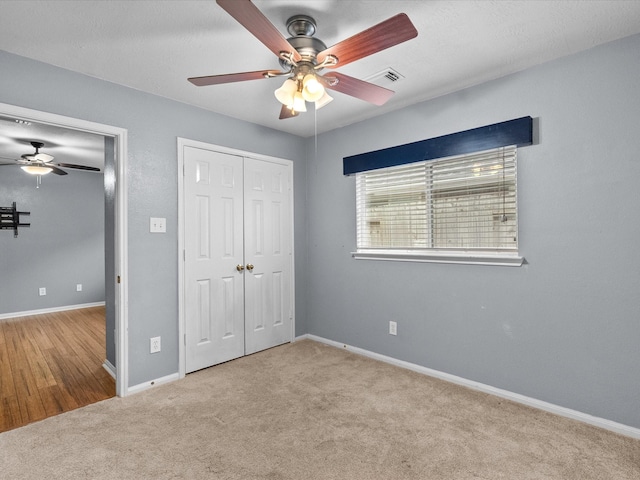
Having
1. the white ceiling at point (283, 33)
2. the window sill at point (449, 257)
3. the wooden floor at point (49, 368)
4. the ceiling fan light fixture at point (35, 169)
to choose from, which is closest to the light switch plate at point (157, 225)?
the white ceiling at point (283, 33)

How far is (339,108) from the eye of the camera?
3.15 m

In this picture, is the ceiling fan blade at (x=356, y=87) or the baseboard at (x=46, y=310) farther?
the baseboard at (x=46, y=310)

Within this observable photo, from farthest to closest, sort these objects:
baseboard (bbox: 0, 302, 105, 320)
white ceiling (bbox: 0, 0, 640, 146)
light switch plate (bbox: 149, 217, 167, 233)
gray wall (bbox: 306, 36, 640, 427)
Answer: baseboard (bbox: 0, 302, 105, 320), light switch plate (bbox: 149, 217, 167, 233), gray wall (bbox: 306, 36, 640, 427), white ceiling (bbox: 0, 0, 640, 146)

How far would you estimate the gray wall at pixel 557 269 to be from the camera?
2076 millimetres

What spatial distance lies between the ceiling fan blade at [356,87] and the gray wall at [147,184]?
1620 mm

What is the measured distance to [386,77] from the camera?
8.29ft

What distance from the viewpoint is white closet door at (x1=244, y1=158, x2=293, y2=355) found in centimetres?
350

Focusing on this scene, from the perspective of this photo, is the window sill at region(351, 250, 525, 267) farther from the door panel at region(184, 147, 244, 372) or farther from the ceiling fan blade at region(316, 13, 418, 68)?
the ceiling fan blade at region(316, 13, 418, 68)

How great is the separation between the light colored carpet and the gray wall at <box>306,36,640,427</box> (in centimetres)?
28

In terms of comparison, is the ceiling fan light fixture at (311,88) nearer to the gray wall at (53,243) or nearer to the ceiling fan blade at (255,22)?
the ceiling fan blade at (255,22)

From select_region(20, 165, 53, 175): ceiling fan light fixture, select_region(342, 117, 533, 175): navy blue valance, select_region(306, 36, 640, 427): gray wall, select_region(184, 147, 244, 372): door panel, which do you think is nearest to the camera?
select_region(306, 36, 640, 427): gray wall

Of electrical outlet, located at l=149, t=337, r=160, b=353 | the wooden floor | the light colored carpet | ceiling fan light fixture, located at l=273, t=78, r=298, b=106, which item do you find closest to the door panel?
electrical outlet, located at l=149, t=337, r=160, b=353

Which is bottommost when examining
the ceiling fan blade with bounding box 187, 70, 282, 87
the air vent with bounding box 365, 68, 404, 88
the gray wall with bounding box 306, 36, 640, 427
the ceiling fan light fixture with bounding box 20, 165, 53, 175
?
the gray wall with bounding box 306, 36, 640, 427

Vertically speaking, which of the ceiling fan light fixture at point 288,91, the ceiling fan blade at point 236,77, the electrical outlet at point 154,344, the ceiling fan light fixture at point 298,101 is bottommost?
the electrical outlet at point 154,344
